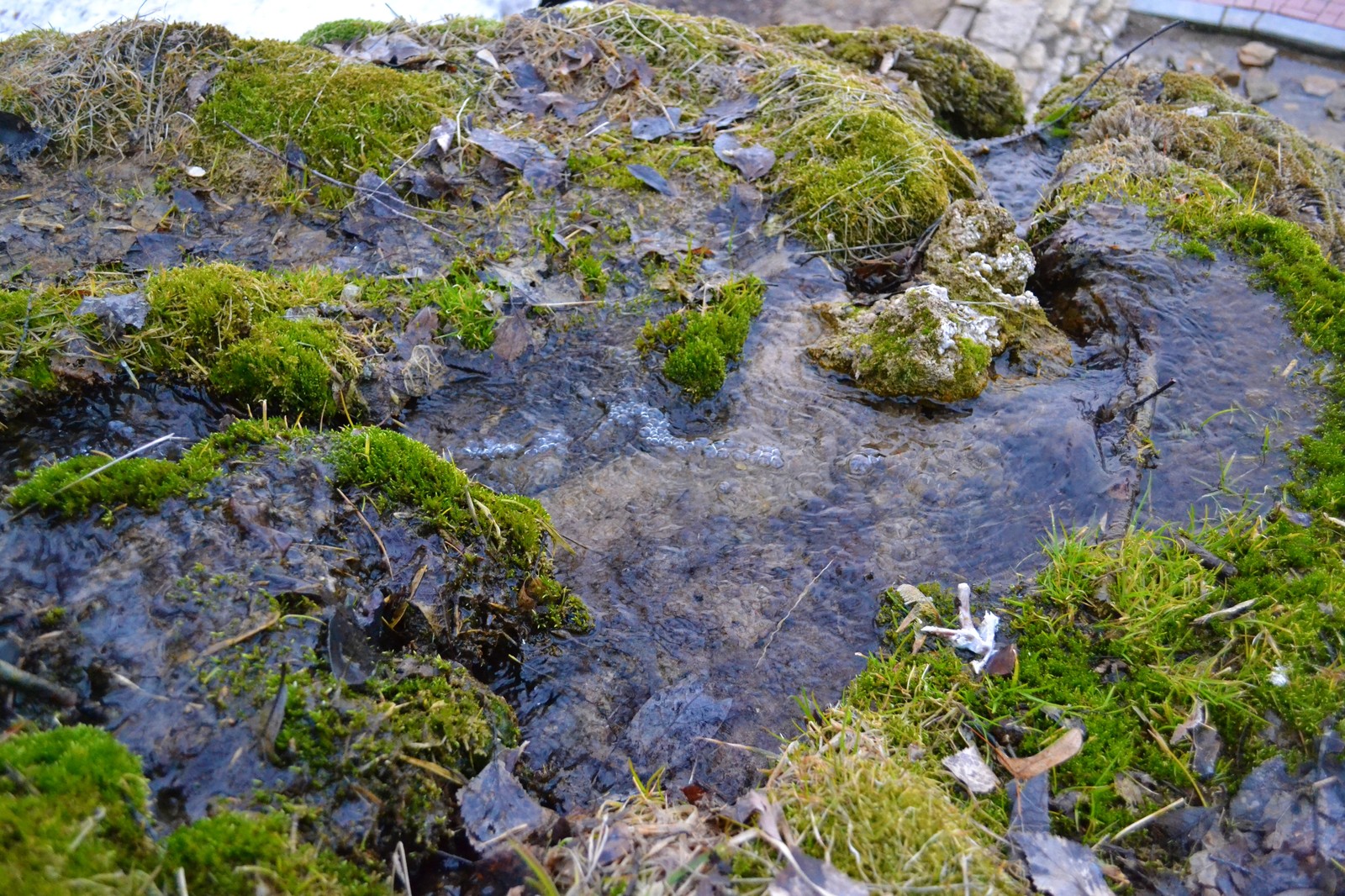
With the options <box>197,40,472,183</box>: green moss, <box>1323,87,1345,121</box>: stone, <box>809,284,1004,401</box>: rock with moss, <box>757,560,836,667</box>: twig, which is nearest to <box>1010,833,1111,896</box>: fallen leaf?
<box>757,560,836,667</box>: twig

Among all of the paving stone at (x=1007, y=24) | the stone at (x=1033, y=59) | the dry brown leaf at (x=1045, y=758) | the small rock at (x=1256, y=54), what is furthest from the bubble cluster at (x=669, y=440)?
the small rock at (x=1256, y=54)

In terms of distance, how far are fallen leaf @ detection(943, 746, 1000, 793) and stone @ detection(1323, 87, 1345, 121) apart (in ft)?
36.4

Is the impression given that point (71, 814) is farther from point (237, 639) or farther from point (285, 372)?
point (285, 372)

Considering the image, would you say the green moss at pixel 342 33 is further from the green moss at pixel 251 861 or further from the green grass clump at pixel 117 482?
the green moss at pixel 251 861

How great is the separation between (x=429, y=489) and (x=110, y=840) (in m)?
1.55

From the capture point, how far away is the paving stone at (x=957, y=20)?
10203mm

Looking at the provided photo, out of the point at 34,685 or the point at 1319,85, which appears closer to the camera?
the point at 34,685

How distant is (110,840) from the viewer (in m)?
1.95

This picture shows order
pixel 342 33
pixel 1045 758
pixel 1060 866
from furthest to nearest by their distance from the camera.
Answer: pixel 342 33 → pixel 1045 758 → pixel 1060 866

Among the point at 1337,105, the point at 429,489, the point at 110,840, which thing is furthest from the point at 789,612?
the point at 1337,105

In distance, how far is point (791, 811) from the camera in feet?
8.00

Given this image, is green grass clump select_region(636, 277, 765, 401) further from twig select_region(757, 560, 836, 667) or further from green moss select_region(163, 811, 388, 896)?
green moss select_region(163, 811, 388, 896)

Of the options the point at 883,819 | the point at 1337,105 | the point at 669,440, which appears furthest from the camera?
A: the point at 1337,105

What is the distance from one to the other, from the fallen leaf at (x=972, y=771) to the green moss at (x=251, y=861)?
195 cm
